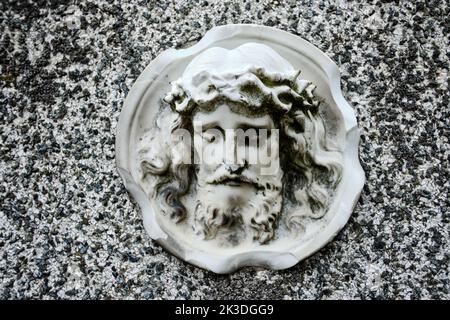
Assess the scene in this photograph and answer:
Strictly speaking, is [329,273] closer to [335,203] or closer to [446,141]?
[335,203]

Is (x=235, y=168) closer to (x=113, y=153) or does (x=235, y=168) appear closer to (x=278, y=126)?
(x=278, y=126)

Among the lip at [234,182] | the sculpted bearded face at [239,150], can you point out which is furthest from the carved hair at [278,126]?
the lip at [234,182]

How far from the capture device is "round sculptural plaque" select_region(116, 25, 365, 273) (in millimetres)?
1423

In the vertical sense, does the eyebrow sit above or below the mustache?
above

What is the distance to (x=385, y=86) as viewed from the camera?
1582 millimetres

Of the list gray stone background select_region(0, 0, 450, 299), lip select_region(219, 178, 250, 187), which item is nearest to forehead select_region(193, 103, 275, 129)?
lip select_region(219, 178, 250, 187)

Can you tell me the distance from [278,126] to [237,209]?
0.20 meters

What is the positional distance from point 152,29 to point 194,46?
0.39 feet

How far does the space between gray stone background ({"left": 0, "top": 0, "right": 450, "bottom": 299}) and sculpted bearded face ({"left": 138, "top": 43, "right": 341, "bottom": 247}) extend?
0.30 ft

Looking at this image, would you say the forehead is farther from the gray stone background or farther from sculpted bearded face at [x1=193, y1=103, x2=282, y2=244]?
the gray stone background

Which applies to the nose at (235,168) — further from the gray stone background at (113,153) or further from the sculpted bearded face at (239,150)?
the gray stone background at (113,153)

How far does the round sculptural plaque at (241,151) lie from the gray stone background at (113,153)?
0.05m

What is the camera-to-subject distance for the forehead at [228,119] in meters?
1.41

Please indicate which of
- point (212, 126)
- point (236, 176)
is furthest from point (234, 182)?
point (212, 126)
